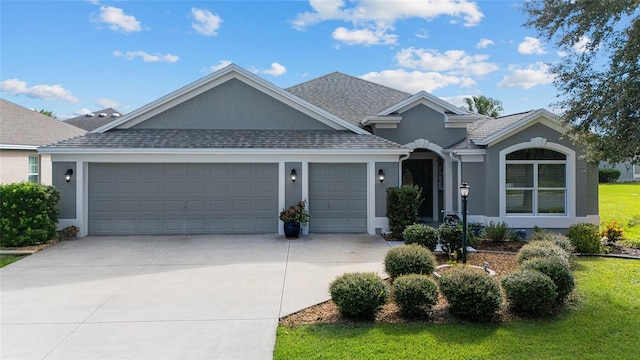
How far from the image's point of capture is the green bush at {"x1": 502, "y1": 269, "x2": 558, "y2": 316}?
6.00m

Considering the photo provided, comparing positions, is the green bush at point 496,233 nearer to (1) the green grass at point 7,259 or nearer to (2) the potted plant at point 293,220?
(2) the potted plant at point 293,220

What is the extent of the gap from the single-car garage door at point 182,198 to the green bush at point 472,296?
813cm

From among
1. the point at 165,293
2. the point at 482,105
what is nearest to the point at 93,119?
the point at 165,293

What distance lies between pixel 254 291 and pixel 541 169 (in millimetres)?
10899

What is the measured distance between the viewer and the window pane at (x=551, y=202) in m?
13.5

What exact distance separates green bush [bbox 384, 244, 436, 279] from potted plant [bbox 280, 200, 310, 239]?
5.21 metres

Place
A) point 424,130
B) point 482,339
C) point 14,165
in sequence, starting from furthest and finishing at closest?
point 14,165
point 424,130
point 482,339

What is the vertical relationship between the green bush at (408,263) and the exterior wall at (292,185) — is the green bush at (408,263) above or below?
below

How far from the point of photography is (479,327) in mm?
5703

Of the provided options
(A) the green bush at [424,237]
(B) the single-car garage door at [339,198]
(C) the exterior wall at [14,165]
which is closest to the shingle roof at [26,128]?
(C) the exterior wall at [14,165]

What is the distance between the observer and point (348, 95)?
19.1 meters

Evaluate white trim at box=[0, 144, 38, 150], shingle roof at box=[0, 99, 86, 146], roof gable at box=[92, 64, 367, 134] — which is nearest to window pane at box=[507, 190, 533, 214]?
roof gable at box=[92, 64, 367, 134]

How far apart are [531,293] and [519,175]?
8.53 metres

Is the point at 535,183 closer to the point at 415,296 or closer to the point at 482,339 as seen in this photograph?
the point at 415,296
